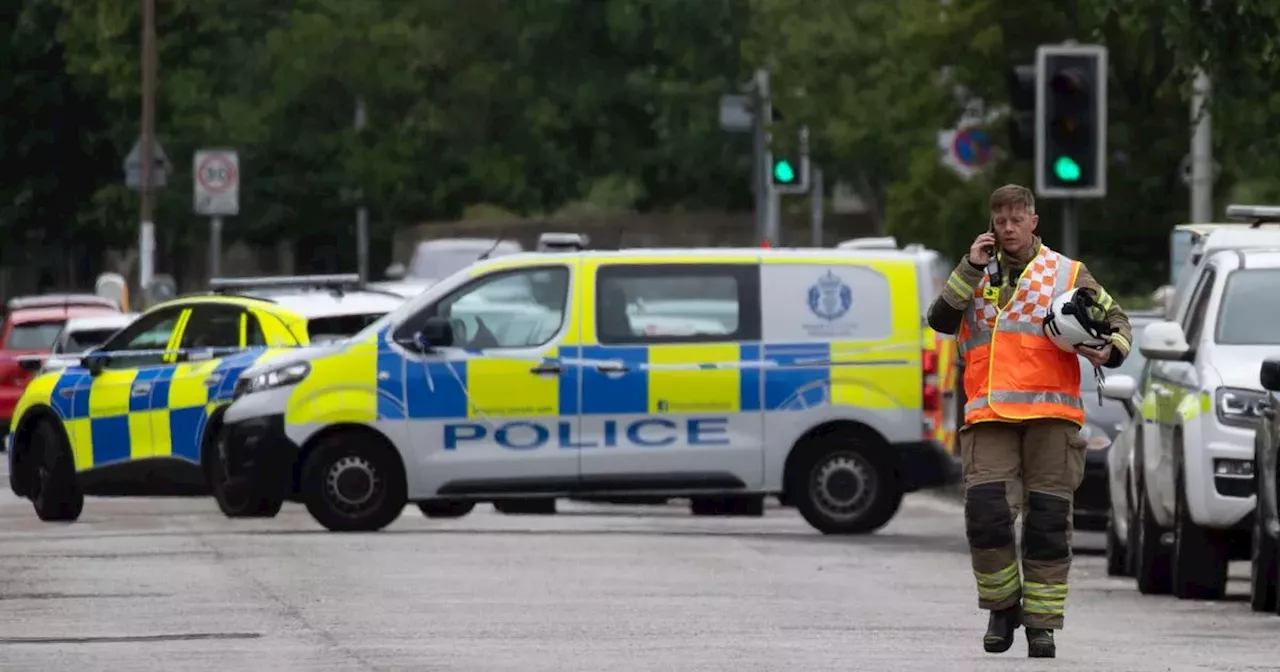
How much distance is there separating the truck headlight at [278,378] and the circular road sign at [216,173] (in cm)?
2117

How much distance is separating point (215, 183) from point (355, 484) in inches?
860

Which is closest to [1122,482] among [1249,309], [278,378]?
[1249,309]

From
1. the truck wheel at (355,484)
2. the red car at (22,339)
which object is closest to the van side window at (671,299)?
the truck wheel at (355,484)

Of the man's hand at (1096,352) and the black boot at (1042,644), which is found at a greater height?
the man's hand at (1096,352)

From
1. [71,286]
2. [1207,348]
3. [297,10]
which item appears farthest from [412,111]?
[1207,348]

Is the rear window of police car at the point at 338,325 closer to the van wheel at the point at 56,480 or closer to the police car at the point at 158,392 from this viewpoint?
the police car at the point at 158,392

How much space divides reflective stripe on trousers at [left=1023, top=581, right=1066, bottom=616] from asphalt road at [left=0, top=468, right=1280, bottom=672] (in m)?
0.21

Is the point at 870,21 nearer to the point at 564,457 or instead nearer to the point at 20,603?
the point at 564,457

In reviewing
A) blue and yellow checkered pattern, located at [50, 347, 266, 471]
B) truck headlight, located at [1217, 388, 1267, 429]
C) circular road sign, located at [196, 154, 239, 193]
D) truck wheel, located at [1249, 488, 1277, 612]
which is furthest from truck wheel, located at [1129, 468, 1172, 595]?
circular road sign, located at [196, 154, 239, 193]

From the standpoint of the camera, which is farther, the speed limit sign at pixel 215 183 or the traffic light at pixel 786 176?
the speed limit sign at pixel 215 183

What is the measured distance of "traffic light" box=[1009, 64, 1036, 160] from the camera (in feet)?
74.0

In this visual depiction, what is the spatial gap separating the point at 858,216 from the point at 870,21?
36.5 ft

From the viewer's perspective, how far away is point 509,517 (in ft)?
78.5

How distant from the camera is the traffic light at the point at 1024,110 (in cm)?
2255
